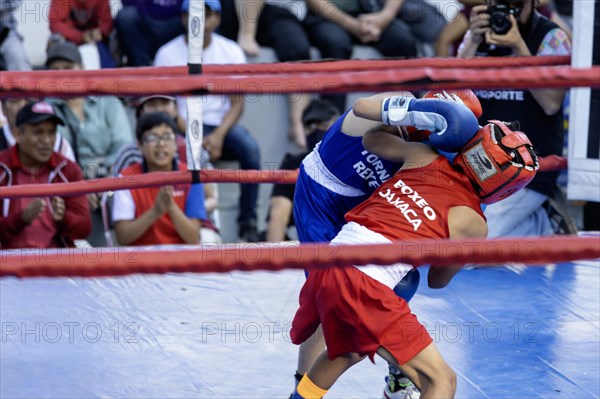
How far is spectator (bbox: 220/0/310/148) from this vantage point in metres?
5.18

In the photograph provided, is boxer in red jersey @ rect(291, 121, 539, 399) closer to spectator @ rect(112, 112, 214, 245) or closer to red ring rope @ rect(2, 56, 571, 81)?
red ring rope @ rect(2, 56, 571, 81)

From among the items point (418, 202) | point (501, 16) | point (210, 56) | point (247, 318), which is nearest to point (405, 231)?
point (418, 202)

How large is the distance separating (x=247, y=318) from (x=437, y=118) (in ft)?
4.33

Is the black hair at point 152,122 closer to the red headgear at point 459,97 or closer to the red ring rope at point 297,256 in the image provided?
the red headgear at point 459,97

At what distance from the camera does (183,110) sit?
5.00 metres

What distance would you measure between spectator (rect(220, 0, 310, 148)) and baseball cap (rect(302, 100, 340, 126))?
0.72m

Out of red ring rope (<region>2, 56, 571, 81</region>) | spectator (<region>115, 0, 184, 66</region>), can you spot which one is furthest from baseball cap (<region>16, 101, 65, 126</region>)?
spectator (<region>115, 0, 184, 66</region>)

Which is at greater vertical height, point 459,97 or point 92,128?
point 459,97

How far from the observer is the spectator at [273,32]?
17.0 feet

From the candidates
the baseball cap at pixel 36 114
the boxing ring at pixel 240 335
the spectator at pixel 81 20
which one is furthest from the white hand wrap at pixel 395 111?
the spectator at pixel 81 20

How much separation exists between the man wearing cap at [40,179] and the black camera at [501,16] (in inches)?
71.2

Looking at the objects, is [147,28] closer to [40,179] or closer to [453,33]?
[40,179]

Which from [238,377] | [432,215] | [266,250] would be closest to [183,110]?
[238,377]

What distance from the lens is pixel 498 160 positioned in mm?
2244
